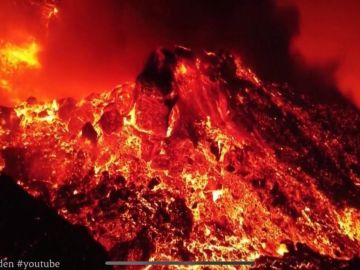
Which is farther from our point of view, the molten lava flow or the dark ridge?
the molten lava flow

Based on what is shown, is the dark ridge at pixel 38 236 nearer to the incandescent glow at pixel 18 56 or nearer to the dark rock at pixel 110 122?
the dark rock at pixel 110 122

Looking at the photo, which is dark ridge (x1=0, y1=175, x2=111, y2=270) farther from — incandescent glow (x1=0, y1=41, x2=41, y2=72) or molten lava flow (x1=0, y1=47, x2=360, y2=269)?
incandescent glow (x1=0, y1=41, x2=41, y2=72)

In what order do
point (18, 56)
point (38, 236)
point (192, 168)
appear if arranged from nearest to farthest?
point (38, 236) < point (192, 168) < point (18, 56)

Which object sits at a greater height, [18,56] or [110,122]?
[18,56]

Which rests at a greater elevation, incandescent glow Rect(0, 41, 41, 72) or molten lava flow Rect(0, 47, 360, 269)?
incandescent glow Rect(0, 41, 41, 72)

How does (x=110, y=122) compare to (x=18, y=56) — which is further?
(x=18, y=56)

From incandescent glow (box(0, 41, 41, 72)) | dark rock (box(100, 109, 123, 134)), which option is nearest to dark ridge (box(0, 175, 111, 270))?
dark rock (box(100, 109, 123, 134))

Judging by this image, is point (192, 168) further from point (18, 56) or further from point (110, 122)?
point (18, 56)

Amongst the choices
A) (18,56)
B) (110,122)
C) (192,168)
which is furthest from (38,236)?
(18,56)

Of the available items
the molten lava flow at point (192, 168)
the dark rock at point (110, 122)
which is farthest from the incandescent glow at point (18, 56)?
the dark rock at point (110, 122)

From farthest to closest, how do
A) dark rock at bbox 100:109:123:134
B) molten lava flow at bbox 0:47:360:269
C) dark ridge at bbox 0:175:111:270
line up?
dark rock at bbox 100:109:123:134 < molten lava flow at bbox 0:47:360:269 < dark ridge at bbox 0:175:111:270
